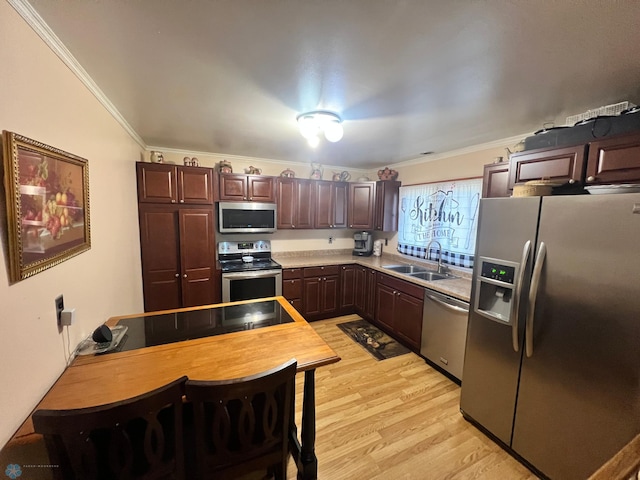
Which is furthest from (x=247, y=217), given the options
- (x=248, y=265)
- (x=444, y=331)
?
(x=444, y=331)

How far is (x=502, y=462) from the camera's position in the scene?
1.72 metres

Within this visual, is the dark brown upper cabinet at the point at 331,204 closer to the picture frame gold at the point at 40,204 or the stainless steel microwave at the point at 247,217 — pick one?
the stainless steel microwave at the point at 247,217

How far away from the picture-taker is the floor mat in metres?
3.00

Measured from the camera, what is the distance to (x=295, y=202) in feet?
12.7

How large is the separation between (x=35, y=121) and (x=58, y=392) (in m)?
1.13

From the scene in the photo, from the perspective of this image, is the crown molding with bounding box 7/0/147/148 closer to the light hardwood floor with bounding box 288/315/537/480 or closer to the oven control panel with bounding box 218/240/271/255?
the oven control panel with bounding box 218/240/271/255

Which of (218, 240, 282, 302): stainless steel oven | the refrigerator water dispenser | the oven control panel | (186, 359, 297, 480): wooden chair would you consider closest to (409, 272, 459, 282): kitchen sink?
the refrigerator water dispenser

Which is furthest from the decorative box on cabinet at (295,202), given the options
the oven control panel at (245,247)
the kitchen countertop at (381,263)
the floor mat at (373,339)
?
the floor mat at (373,339)

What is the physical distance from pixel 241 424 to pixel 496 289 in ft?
6.11

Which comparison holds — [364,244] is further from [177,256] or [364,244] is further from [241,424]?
[241,424]

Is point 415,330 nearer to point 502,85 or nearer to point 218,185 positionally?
point 502,85

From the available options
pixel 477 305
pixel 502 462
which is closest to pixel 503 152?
pixel 477 305

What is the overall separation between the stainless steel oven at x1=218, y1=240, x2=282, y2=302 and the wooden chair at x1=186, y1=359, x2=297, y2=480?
209 centimetres

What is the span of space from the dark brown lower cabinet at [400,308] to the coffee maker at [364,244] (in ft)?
2.84
